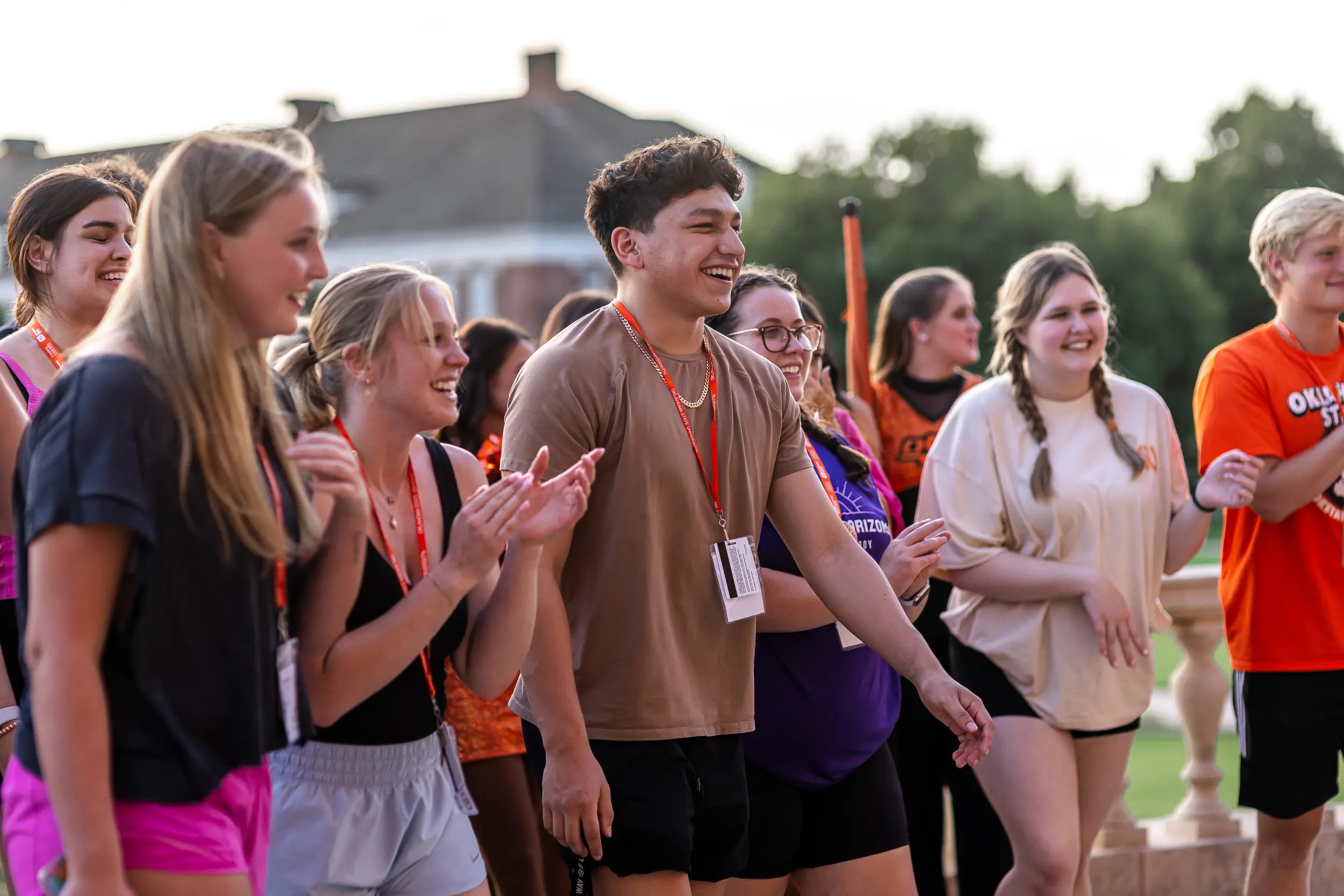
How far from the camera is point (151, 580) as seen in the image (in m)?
2.03

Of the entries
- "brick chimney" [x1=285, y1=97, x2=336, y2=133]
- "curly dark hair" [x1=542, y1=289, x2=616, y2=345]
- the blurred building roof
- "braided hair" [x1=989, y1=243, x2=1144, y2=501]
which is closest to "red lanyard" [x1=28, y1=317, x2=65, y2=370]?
"curly dark hair" [x1=542, y1=289, x2=616, y2=345]

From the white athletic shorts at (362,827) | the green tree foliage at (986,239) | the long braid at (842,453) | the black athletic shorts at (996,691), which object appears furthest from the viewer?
the green tree foliage at (986,239)

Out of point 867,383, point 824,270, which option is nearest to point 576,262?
point 824,270

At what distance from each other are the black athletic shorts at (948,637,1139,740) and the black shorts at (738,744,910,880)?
0.75 meters

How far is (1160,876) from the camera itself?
5.08 metres

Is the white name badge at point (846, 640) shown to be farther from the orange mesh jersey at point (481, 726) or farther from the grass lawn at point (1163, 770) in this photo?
the grass lawn at point (1163, 770)

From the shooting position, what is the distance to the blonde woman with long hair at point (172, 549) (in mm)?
1965

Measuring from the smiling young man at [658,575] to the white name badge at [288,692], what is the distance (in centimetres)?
67

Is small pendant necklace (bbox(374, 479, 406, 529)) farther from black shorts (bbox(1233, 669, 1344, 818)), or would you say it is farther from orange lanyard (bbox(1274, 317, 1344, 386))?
orange lanyard (bbox(1274, 317, 1344, 386))

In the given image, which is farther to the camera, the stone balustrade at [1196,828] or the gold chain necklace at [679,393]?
the stone balustrade at [1196,828]

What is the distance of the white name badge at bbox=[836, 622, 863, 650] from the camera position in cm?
358

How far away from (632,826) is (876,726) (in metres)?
0.83

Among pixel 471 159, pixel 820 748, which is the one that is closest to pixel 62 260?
pixel 820 748

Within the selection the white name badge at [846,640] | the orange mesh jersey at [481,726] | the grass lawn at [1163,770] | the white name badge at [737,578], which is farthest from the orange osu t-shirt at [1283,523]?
the grass lawn at [1163,770]
